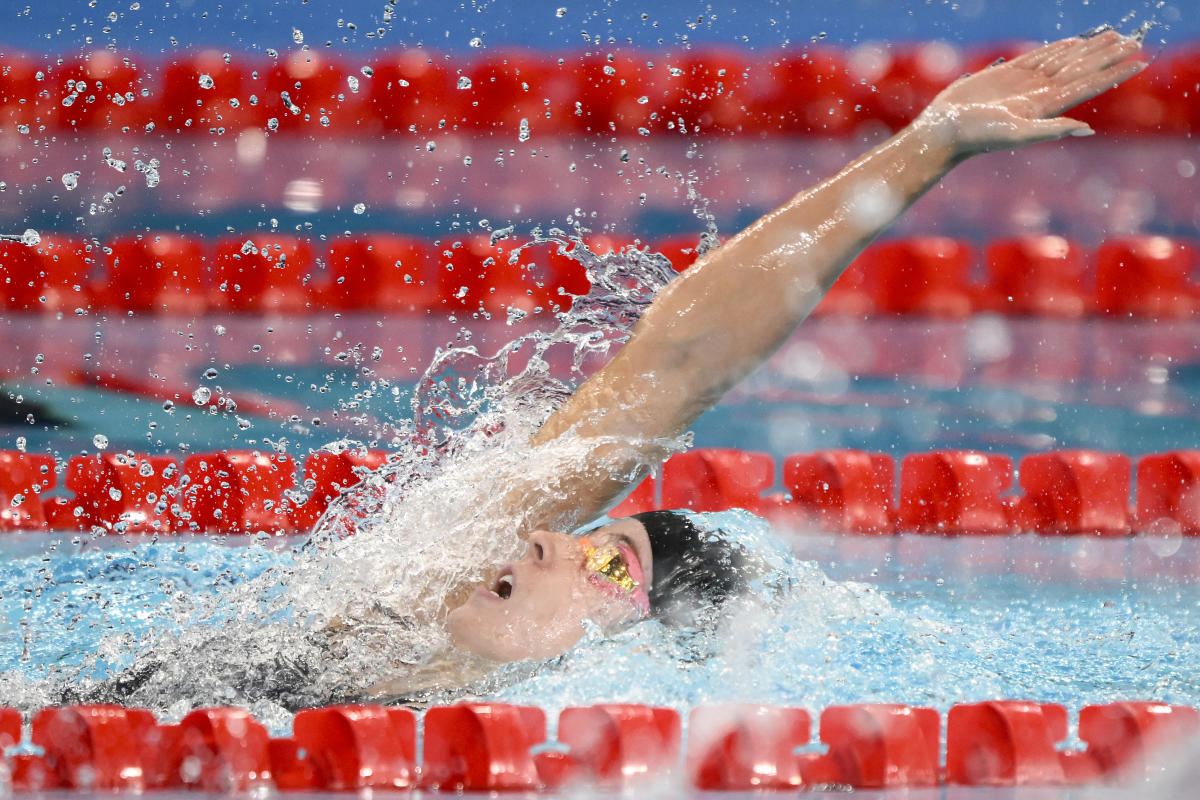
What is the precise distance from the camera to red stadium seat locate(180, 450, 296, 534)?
3277 mm

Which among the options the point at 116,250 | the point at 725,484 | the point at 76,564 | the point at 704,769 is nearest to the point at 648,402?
the point at 704,769

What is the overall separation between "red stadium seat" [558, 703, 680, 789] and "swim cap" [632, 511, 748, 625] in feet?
0.44

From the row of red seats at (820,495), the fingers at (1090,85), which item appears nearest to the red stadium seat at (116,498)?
the row of red seats at (820,495)

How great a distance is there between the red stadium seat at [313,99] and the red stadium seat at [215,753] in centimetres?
386

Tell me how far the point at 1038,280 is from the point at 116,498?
310cm

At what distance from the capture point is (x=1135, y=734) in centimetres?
148

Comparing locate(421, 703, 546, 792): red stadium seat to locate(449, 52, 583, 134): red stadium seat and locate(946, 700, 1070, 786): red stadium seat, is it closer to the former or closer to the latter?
locate(946, 700, 1070, 786): red stadium seat

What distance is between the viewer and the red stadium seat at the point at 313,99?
490 cm

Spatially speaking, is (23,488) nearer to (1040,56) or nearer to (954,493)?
(954,493)

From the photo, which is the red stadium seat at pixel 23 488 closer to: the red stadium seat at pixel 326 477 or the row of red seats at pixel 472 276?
the red stadium seat at pixel 326 477

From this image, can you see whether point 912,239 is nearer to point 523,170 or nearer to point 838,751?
point 523,170

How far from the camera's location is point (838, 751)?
1.46 meters

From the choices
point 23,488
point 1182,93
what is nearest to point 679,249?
point 1182,93

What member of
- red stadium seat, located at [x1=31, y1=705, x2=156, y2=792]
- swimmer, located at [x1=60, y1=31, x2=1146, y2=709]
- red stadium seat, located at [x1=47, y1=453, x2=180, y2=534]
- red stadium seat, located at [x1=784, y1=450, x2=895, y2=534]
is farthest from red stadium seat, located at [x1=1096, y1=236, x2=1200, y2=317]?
red stadium seat, located at [x1=31, y1=705, x2=156, y2=792]
